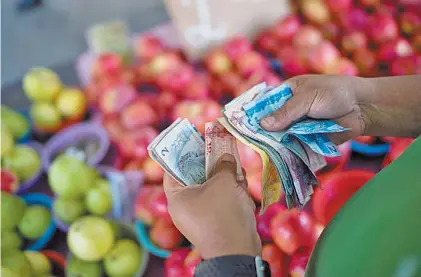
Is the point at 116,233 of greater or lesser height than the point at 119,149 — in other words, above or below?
below

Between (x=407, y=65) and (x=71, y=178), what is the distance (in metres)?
1.09

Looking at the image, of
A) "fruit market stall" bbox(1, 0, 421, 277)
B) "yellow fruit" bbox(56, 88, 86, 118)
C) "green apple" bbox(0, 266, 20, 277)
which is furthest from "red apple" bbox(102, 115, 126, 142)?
"green apple" bbox(0, 266, 20, 277)

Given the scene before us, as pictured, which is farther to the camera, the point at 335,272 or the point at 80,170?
the point at 80,170

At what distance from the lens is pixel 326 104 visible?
942 mm

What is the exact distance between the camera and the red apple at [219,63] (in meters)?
1.76

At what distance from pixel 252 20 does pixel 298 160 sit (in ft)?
3.48

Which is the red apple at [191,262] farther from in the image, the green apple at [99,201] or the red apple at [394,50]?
the red apple at [394,50]

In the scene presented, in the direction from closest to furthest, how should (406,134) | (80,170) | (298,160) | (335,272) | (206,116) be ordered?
(335,272) < (298,160) < (406,134) < (80,170) < (206,116)

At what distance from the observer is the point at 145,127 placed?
1.61m

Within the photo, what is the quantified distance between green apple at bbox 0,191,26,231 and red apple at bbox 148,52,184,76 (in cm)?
63

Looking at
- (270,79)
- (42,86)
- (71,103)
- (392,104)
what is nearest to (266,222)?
(392,104)

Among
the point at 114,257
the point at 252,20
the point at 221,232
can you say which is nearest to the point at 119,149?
the point at 114,257

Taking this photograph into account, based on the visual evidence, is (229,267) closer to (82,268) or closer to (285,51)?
(82,268)

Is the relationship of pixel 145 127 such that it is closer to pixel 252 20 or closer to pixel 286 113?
pixel 252 20
